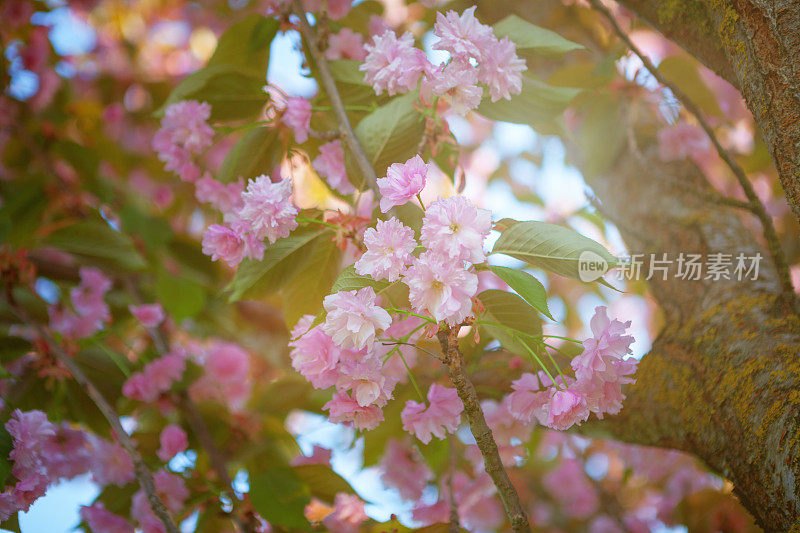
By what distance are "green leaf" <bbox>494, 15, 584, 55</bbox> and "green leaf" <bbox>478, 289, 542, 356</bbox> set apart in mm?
435

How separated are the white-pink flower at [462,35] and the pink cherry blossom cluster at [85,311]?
4.10 feet

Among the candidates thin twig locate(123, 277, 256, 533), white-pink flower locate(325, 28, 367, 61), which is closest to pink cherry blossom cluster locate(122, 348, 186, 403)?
thin twig locate(123, 277, 256, 533)

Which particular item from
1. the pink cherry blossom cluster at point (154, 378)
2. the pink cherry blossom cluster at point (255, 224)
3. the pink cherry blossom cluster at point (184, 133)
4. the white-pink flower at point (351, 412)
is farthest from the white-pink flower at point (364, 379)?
the pink cherry blossom cluster at point (154, 378)

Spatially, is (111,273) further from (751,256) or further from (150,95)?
(751,256)

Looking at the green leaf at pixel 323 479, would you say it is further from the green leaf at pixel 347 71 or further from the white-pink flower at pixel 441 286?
the green leaf at pixel 347 71

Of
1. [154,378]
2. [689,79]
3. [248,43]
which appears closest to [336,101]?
[248,43]

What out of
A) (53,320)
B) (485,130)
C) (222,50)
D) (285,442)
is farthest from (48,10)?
(485,130)

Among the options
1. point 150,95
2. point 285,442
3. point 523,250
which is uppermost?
point 150,95

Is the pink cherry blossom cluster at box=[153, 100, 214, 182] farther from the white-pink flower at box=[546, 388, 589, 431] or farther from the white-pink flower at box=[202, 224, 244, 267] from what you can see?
the white-pink flower at box=[546, 388, 589, 431]

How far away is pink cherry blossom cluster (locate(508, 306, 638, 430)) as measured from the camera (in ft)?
2.48

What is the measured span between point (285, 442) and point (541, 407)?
1001 mm

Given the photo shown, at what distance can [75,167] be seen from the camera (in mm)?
1854

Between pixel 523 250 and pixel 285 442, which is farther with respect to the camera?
pixel 285 442

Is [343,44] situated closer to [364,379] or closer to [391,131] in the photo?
[391,131]
